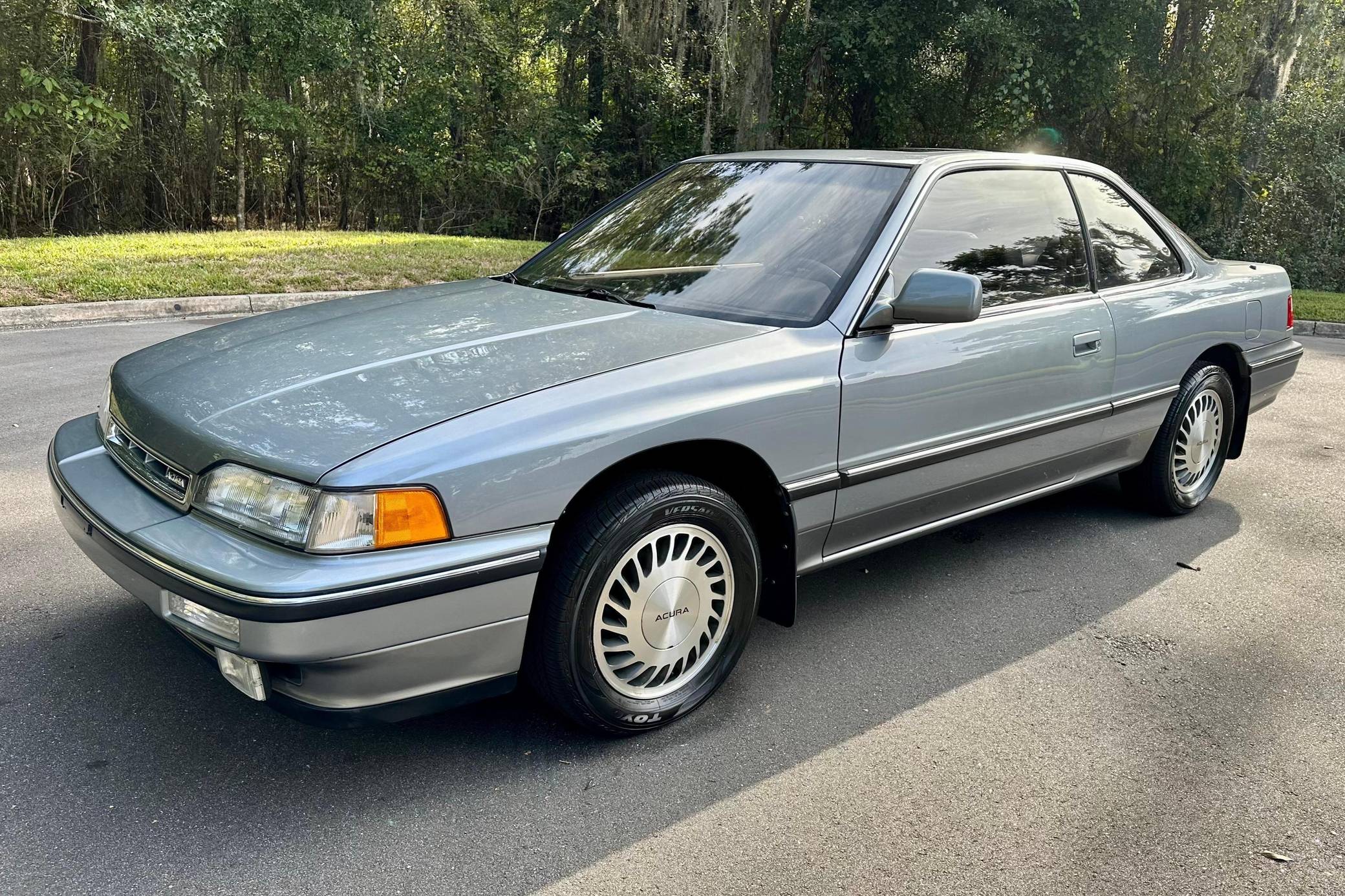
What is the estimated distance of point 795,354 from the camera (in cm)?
295

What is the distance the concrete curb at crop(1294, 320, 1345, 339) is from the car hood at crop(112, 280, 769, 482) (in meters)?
10.3

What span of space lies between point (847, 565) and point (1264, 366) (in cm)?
236

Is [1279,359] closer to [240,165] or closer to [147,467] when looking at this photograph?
[147,467]

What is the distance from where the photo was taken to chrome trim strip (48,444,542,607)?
216cm

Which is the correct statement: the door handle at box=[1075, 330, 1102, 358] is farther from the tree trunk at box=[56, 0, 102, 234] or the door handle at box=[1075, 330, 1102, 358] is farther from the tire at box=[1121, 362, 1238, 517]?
the tree trunk at box=[56, 0, 102, 234]

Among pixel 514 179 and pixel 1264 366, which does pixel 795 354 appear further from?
pixel 514 179

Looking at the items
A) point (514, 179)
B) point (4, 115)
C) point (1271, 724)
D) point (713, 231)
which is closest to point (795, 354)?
point (713, 231)

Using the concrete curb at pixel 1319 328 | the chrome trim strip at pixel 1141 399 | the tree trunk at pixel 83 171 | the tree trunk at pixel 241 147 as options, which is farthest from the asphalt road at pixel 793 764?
the tree trunk at pixel 241 147

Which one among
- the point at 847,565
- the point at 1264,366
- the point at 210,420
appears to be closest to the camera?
the point at 210,420

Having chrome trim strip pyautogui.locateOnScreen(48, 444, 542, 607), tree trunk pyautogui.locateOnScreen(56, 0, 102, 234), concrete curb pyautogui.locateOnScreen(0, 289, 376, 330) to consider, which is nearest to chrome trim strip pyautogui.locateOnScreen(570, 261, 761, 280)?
chrome trim strip pyautogui.locateOnScreen(48, 444, 542, 607)

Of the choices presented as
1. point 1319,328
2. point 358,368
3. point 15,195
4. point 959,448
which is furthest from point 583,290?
point 15,195

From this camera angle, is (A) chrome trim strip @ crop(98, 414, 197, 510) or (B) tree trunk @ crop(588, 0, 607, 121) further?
(B) tree trunk @ crop(588, 0, 607, 121)

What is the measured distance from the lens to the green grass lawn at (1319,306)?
36.8ft

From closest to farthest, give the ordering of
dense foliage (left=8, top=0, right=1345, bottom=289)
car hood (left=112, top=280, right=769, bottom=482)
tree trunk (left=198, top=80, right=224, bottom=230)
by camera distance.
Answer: car hood (left=112, top=280, right=769, bottom=482) → dense foliage (left=8, top=0, right=1345, bottom=289) → tree trunk (left=198, top=80, right=224, bottom=230)
